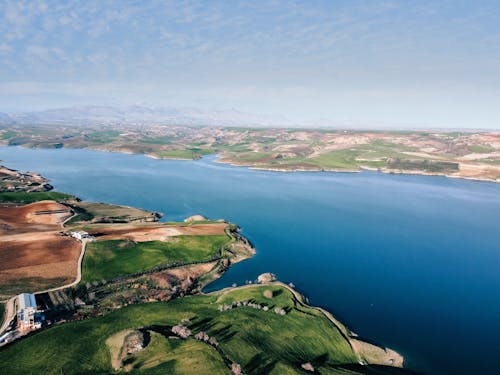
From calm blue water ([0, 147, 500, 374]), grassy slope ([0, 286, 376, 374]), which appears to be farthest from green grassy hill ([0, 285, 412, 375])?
calm blue water ([0, 147, 500, 374])

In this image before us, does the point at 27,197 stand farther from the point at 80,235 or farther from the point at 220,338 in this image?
the point at 220,338

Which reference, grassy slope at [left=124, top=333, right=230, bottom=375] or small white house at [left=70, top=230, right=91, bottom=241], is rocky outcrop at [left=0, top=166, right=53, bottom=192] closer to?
small white house at [left=70, top=230, right=91, bottom=241]

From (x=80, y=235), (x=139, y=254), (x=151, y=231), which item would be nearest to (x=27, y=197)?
(x=80, y=235)

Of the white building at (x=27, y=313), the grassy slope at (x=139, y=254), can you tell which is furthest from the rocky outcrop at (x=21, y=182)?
the white building at (x=27, y=313)

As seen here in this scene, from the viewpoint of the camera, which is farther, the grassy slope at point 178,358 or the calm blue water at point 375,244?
the calm blue water at point 375,244

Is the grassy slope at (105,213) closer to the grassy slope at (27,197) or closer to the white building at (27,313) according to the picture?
the grassy slope at (27,197)
